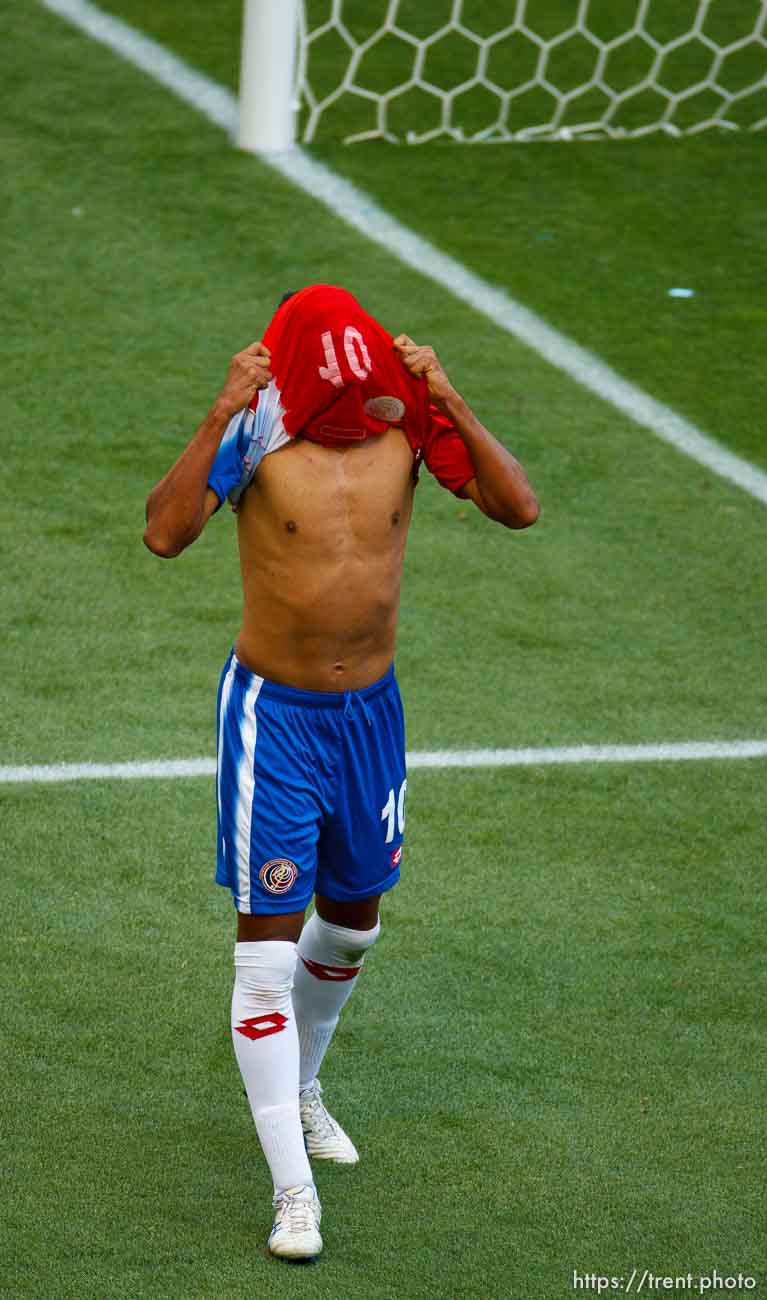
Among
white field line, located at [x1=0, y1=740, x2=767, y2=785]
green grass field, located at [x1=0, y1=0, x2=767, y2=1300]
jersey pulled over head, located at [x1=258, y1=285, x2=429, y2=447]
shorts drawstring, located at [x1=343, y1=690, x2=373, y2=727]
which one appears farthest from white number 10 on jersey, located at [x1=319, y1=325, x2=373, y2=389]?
white field line, located at [x1=0, y1=740, x2=767, y2=785]

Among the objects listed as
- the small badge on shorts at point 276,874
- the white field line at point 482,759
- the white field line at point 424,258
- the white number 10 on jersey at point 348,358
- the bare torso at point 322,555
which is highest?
the white number 10 on jersey at point 348,358

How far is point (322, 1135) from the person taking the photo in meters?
4.43

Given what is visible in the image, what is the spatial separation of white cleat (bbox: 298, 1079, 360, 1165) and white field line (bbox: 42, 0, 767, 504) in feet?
14.0

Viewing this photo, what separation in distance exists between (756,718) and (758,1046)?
1.83 meters

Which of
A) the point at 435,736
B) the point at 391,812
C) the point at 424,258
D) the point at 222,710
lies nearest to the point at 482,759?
the point at 435,736

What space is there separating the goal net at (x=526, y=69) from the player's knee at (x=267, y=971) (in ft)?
24.6

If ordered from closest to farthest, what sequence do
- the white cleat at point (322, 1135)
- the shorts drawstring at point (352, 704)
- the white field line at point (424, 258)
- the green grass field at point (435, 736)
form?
the shorts drawstring at point (352, 704) < the green grass field at point (435, 736) < the white cleat at point (322, 1135) < the white field line at point (424, 258)

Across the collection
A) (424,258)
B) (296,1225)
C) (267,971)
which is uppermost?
(267,971)

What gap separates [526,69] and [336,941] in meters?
8.31

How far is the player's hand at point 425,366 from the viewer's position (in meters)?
3.99

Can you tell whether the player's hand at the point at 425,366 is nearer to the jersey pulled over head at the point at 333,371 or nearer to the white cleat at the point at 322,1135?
the jersey pulled over head at the point at 333,371

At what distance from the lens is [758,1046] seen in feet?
16.0

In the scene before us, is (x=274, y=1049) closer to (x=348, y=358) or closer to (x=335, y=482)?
(x=335, y=482)

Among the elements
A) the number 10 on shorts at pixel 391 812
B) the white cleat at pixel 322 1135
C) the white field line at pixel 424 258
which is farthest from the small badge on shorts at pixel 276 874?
the white field line at pixel 424 258
